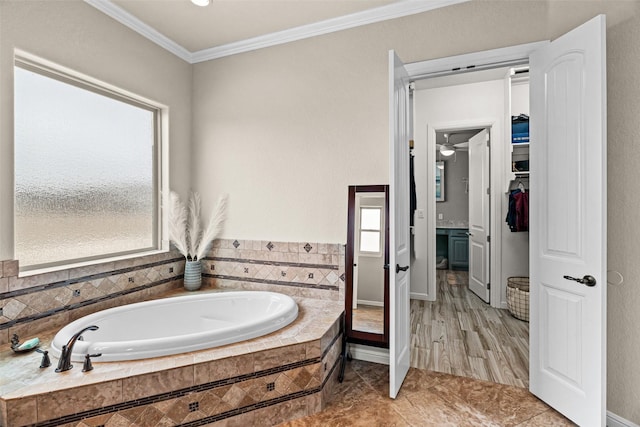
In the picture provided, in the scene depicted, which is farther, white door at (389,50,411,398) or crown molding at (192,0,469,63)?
crown molding at (192,0,469,63)

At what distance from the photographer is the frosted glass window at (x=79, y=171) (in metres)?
2.09

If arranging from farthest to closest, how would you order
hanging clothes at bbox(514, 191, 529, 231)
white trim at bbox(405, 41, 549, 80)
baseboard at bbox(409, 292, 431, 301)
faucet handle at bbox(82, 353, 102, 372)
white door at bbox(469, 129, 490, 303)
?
1. baseboard at bbox(409, 292, 431, 301)
2. white door at bbox(469, 129, 490, 303)
3. hanging clothes at bbox(514, 191, 529, 231)
4. white trim at bbox(405, 41, 549, 80)
5. faucet handle at bbox(82, 353, 102, 372)

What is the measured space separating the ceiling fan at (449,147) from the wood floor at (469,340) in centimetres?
264

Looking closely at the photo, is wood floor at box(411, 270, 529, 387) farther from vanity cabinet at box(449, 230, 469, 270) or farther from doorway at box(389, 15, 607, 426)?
vanity cabinet at box(449, 230, 469, 270)

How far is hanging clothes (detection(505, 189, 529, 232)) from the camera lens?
3.56 metres

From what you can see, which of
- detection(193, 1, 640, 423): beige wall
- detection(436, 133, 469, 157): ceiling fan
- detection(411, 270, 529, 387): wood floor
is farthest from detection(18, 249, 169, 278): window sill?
detection(436, 133, 469, 157): ceiling fan

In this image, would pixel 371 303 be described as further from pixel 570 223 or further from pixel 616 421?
pixel 616 421

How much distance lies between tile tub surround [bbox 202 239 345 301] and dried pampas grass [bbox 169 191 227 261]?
127 mm

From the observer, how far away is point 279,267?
2902 mm

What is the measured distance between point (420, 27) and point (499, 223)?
2.55m

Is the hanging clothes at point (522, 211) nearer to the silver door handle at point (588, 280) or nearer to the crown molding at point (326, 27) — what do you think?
the silver door handle at point (588, 280)

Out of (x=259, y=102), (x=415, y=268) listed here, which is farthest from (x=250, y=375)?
(x=415, y=268)

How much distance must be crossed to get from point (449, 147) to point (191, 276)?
16.2 ft

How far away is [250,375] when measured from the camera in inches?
68.8
